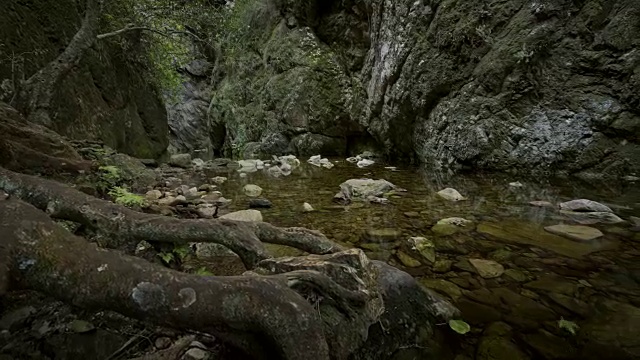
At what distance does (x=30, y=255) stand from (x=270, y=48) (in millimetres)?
19170

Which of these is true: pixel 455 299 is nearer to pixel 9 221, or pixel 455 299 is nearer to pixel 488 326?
pixel 488 326

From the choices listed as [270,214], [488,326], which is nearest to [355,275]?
[488,326]

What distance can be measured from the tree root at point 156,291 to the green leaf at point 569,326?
1.56m

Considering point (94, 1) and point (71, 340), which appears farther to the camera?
point (94, 1)

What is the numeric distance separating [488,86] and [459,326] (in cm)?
733

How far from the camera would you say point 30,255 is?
1.21 metres

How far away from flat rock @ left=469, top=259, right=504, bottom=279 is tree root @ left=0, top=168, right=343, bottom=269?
74.2 inches

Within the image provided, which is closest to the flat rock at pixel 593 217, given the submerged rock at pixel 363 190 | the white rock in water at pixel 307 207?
the submerged rock at pixel 363 190

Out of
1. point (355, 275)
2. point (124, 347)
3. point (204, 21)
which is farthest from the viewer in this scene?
point (204, 21)

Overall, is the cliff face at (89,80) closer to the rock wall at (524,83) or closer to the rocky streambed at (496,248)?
the rocky streambed at (496,248)

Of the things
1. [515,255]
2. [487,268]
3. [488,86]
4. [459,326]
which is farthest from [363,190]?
[488,86]

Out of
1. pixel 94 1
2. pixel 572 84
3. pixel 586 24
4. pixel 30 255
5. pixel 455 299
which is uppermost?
pixel 586 24

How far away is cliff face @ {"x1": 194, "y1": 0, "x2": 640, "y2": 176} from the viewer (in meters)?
6.33

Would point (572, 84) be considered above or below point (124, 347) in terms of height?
above
